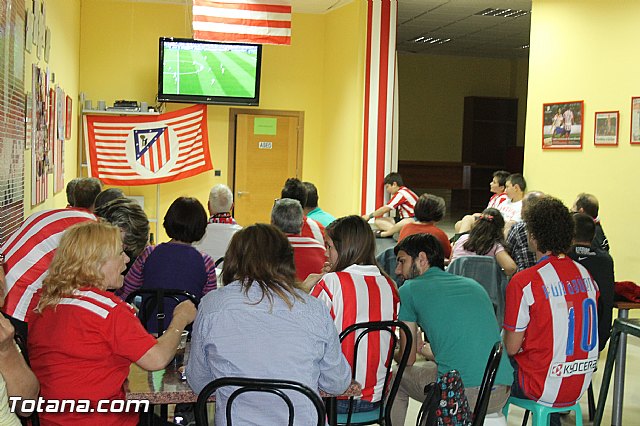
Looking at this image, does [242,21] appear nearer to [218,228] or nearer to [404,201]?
[218,228]

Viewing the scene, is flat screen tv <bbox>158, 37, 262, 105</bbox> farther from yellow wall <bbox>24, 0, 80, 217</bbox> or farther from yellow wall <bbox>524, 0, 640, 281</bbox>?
yellow wall <bbox>524, 0, 640, 281</bbox>

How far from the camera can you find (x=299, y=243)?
500 cm

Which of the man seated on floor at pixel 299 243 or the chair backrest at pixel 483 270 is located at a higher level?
the man seated on floor at pixel 299 243

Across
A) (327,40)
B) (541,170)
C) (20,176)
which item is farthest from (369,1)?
(20,176)

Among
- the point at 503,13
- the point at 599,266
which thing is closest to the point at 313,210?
the point at 599,266

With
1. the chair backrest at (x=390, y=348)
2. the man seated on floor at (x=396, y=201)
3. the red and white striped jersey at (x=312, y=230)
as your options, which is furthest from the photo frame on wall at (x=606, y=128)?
the chair backrest at (x=390, y=348)

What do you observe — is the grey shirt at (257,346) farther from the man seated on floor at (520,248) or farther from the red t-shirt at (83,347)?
the man seated on floor at (520,248)

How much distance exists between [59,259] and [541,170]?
6865 millimetres

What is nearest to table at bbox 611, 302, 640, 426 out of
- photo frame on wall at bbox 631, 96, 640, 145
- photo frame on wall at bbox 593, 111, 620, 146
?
photo frame on wall at bbox 631, 96, 640, 145

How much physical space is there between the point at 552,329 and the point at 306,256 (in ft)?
5.85

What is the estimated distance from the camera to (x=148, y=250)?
4.20 m

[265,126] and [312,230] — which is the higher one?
[265,126]

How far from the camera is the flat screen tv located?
Answer: 10.0 meters

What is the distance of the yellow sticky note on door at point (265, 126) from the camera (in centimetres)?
1125
